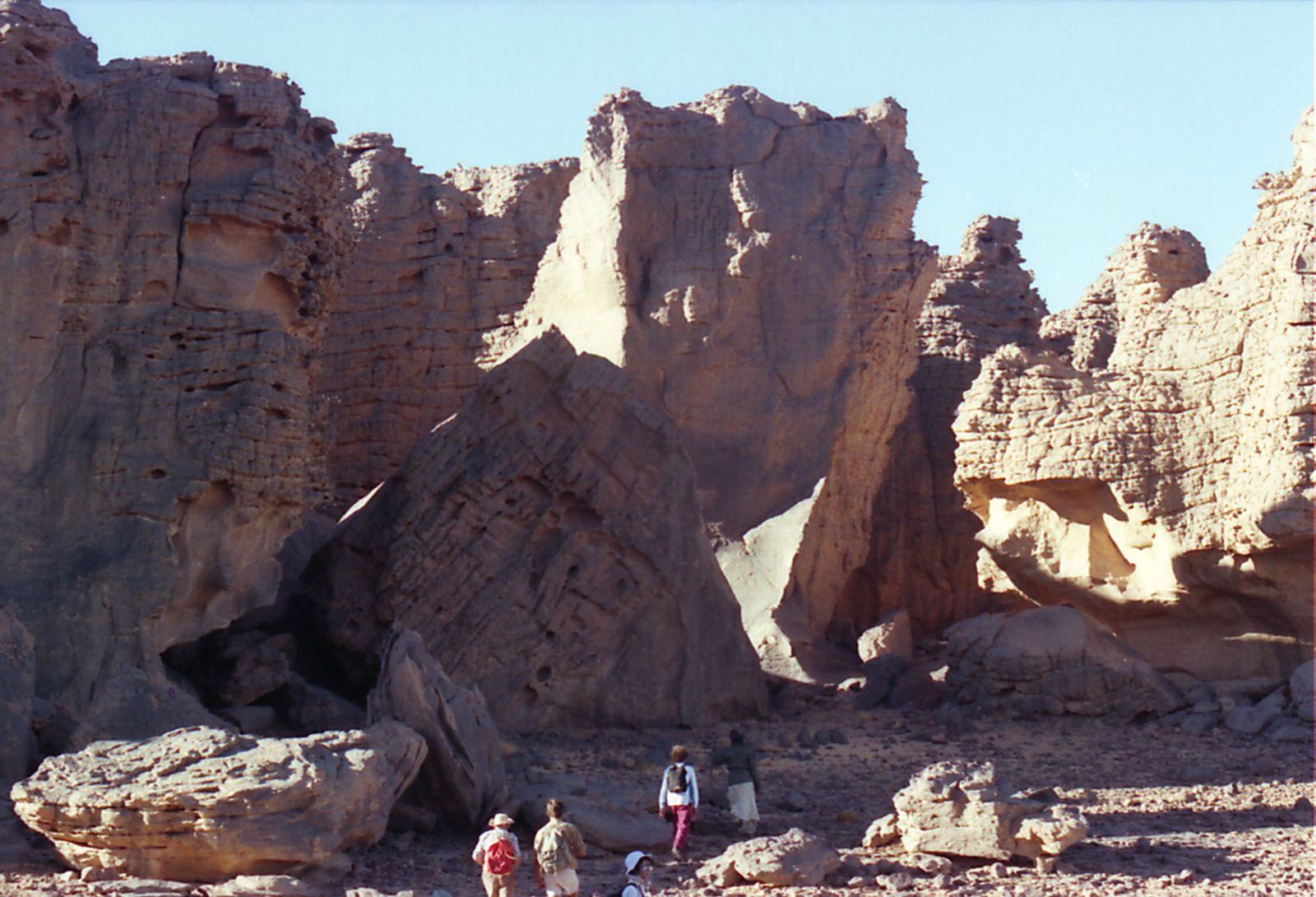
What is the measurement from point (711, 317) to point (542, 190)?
3.52 m

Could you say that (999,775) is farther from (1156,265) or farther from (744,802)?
(1156,265)

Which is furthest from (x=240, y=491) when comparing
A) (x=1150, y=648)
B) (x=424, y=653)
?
(x=1150, y=648)

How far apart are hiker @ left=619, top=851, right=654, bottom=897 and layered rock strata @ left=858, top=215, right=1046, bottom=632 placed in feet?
44.4

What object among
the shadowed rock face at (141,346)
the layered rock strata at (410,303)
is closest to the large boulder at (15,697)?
the shadowed rock face at (141,346)

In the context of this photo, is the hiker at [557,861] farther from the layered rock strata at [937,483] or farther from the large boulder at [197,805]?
the layered rock strata at [937,483]

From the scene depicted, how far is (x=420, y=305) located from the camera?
68.1 feet

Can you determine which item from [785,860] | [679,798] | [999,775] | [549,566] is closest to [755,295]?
[549,566]

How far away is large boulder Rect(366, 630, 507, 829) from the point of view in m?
11.0

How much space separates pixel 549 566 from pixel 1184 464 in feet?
18.6

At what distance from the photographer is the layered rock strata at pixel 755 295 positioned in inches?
749

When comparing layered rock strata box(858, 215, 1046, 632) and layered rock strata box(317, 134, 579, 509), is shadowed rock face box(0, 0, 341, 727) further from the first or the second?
layered rock strata box(858, 215, 1046, 632)

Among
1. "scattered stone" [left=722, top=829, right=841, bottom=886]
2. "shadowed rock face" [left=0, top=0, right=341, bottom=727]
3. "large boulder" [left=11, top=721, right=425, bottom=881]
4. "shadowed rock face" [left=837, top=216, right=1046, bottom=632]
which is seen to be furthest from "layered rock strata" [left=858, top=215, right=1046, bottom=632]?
"large boulder" [left=11, top=721, right=425, bottom=881]

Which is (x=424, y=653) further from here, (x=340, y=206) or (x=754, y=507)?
(x=754, y=507)

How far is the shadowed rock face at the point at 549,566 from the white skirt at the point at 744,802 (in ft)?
14.2
